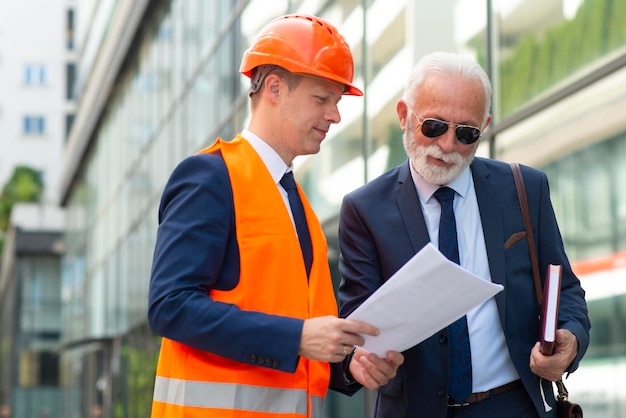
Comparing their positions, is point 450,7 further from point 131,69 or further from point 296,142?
point 131,69

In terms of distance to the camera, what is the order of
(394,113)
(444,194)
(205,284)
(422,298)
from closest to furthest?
(422,298) < (205,284) < (444,194) < (394,113)

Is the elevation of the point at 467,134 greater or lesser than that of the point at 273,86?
lesser

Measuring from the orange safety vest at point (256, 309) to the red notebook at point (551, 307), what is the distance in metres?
0.63

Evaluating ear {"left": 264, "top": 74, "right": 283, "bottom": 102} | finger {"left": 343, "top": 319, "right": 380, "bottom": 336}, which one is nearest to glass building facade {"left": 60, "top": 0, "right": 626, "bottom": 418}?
ear {"left": 264, "top": 74, "right": 283, "bottom": 102}

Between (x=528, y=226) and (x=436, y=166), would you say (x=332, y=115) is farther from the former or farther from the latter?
(x=528, y=226)

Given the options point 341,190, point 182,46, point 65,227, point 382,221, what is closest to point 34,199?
point 65,227

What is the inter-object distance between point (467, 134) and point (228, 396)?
107cm

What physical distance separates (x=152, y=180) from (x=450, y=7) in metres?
14.0

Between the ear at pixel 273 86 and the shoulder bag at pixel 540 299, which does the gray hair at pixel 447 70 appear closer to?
the shoulder bag at pixel 540 299

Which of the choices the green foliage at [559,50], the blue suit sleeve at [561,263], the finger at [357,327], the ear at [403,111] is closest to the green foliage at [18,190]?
the green foliage at [559,50]

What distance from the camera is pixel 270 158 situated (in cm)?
348

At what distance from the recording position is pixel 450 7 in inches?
305

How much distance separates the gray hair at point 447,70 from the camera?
11.8ft

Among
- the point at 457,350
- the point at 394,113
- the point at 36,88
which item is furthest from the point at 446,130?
the point at 36,88
